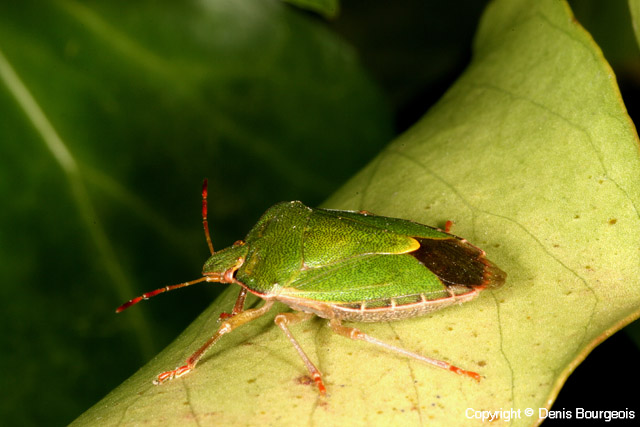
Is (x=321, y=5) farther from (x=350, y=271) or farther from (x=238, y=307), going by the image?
(x=238, y=307)

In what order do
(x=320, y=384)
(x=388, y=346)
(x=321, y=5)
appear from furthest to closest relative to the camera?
(x=321, y=5), (x=388, y=346), (x=320, y=384)

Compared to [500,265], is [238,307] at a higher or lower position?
lower

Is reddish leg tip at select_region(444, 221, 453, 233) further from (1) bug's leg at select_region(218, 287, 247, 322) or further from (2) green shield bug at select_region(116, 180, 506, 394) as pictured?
(1) bug's leg at select_region(218, 287, 247, 322)

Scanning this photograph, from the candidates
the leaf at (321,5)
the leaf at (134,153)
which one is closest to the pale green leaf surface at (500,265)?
the leaf at (134,153)

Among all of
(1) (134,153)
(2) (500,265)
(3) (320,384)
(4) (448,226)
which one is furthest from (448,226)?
(1) (134,153)

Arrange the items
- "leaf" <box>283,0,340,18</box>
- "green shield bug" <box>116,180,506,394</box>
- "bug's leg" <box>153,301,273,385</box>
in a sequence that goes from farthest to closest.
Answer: "leaf" <box>283,0,340,18</box> → "green shield bug" <box>116,180,506,394</box> → "bug's leg" <box>153,301,273,385</box>

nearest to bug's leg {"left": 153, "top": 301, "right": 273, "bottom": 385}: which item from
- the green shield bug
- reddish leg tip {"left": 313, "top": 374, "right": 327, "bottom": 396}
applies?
the green shield bug

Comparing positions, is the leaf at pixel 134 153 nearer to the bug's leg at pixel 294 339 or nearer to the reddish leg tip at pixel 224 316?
the reddish leg tip at pixel 224 316
